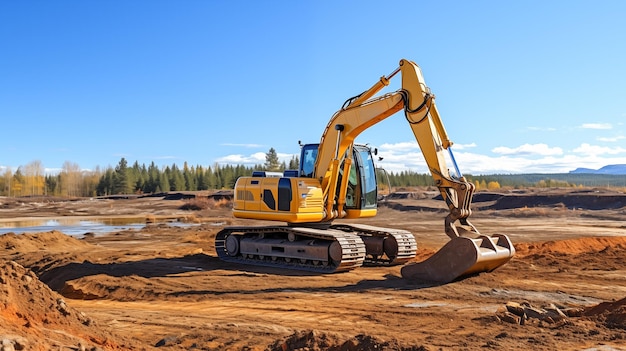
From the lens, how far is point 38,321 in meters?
6.60

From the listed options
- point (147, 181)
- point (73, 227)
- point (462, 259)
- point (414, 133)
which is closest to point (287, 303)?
point (462, 259)

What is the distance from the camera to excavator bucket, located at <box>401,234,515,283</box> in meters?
11.7

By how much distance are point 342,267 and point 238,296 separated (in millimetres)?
3104

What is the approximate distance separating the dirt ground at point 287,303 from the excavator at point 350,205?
0.51 meters

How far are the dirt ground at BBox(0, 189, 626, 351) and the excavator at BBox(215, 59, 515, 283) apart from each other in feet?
1.69

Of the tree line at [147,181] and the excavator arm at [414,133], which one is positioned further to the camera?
the tree line at [147,181]

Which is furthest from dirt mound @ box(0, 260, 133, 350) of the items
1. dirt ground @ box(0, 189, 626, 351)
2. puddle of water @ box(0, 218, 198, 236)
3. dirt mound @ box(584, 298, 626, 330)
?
puddle of water @ box(0, 218, 198, 236)

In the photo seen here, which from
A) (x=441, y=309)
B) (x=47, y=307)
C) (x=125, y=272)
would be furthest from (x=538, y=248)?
(x=47, y=307)

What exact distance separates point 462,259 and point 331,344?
5.82 meters

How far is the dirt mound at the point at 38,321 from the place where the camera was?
5672 millimetres

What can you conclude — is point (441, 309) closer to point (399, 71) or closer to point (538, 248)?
point (399, 71)

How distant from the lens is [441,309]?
32.2 feet

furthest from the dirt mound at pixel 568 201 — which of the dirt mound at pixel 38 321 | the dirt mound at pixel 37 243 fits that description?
the dirt mound at pixel 38 321

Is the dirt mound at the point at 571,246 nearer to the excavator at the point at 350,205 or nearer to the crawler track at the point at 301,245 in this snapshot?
the excavator at the point at 350,205
